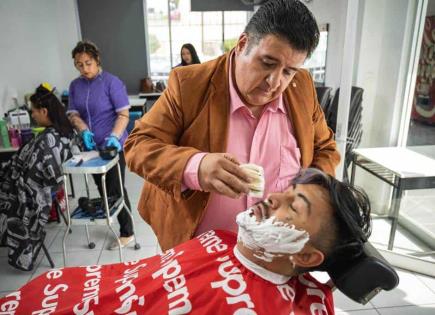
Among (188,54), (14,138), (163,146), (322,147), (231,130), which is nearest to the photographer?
(163,146)

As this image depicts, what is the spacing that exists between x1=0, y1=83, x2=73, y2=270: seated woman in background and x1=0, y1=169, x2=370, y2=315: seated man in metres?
1.35

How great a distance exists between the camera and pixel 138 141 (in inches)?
36.7

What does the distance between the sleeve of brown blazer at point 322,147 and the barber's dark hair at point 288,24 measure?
12.1 inches

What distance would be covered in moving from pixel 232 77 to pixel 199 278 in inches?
26.3

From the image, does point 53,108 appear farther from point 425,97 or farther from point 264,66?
point 425,97

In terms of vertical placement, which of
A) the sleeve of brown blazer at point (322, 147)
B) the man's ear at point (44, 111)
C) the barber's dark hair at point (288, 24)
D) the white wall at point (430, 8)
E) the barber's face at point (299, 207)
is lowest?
the barber's face at point (299, 207)

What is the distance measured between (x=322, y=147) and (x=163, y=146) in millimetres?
595

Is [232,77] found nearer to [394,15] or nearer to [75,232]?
[394,15]

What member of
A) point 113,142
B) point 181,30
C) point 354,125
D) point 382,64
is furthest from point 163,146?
point 181,30

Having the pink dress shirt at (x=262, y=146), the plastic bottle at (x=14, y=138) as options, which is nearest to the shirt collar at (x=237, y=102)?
the pink dress shirt at (x=262, y=146)

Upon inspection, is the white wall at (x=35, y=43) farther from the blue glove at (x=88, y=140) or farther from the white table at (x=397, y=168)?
the white table at (x=397, y=168)

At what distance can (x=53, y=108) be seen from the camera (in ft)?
7.82

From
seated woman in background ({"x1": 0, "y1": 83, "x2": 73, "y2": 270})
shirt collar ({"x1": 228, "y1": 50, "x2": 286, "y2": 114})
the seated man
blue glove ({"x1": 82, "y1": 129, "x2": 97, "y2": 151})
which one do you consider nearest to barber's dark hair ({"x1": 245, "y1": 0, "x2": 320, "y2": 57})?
shirt collar ({"x1": 228, "y1": 50, "x2": 286, "y2": 114})

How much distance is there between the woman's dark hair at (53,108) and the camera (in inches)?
92.6
